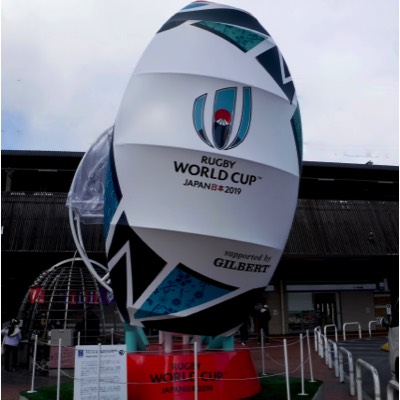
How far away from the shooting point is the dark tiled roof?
25.3 m

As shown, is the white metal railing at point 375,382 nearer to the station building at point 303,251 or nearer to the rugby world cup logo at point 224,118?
the rugby world cup logo at point 224,118

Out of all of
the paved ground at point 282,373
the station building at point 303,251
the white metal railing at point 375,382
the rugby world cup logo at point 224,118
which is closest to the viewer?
the white metal railing at point 375,382

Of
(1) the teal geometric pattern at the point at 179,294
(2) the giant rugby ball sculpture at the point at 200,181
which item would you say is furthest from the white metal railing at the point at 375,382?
(1) the teal geometric pattern at the point at 179,294

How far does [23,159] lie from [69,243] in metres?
9.66

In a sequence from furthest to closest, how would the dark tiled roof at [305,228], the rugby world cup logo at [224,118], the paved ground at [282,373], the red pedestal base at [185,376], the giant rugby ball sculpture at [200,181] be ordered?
1. the dark tiled roof at [305,228]
2. the paved ground at [282,373]
3. the red pedestal base at [185,376]
4. the rugby world cup logo at [224,118]
5. the giant rugby ball sculpture at [200,181]

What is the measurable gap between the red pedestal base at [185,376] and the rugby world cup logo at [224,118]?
395 centimetres

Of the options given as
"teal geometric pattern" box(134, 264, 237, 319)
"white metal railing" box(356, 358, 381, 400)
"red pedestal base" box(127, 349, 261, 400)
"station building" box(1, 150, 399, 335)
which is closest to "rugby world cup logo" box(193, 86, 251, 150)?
"teal geometric pattern" box(134, 264, 237, 319)

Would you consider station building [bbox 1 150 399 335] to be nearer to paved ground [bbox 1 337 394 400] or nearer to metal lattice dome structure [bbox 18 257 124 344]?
metal lattice dome structure [bbox 18 257 124 344]

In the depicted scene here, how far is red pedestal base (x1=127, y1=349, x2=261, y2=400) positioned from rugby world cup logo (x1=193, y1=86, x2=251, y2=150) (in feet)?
13.0

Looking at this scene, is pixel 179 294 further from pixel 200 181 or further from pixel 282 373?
pixel 282 373

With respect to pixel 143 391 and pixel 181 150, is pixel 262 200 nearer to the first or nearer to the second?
pixel 181 150

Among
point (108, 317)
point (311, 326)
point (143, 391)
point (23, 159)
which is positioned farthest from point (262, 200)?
point (23, 159)

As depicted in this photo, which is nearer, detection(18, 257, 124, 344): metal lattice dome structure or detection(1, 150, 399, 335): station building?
detection(18, 257, 124, 344): metal lattice dome structure

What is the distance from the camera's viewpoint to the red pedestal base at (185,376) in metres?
9.71
